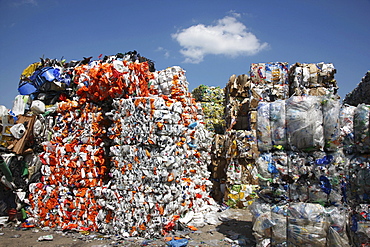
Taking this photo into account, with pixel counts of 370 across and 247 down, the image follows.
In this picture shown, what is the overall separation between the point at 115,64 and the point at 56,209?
3.13 metres

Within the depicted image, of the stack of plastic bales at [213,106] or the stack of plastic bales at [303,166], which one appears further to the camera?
the stack of plastic bales at [213,106]

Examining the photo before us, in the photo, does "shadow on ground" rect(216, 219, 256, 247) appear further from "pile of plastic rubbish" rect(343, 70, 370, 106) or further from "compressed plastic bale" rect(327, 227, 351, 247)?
"pile of plastic rubbish" rect(343, 70, 370, 106)

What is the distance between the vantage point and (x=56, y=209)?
5.66 meters

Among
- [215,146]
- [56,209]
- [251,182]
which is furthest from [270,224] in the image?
[56,209]

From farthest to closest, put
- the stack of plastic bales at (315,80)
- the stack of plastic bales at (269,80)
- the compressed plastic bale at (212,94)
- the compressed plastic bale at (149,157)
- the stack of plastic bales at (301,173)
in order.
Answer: the compressed plastic bale at (212,94) < the stack of plastic bales at (269,80) < the stack of plastic bales at (315,80) < the compressed plastic bale at (149,157) < the stack of plastic bales at (301,173)

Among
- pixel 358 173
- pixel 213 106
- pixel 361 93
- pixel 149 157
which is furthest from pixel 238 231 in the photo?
pixel 361 93

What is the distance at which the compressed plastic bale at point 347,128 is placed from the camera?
11.8 feet

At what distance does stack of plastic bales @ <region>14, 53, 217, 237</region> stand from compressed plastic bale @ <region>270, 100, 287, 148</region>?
1.75 m

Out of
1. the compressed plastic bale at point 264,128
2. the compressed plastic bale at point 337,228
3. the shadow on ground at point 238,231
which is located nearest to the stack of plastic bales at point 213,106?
the shadow on ground at point 238,231

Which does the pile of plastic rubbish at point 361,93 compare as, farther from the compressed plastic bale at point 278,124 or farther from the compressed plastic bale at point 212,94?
the compressed plastic bale at point 278,124

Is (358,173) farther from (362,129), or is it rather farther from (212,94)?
(212,94)

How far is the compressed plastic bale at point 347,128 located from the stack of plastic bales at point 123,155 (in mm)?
2559

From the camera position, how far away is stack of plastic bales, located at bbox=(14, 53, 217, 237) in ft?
15.8

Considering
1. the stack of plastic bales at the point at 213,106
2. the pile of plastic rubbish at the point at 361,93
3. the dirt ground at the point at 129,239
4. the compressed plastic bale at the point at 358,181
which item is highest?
the pile of plastic rubbish at the point at 361,93
